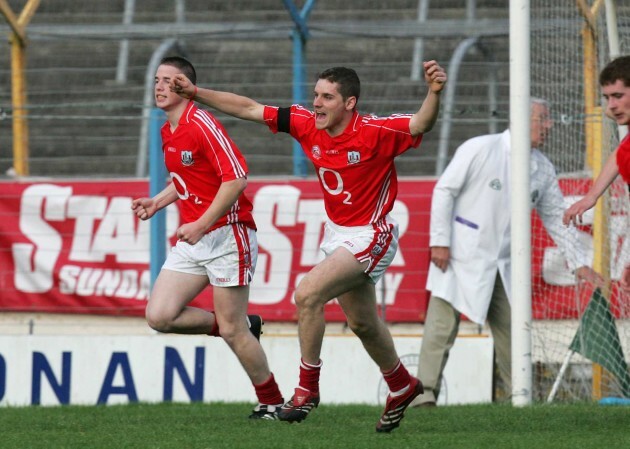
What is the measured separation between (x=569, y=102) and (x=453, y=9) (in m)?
5.16

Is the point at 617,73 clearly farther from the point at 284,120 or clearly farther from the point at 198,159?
the point at 198,159

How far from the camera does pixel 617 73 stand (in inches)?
267

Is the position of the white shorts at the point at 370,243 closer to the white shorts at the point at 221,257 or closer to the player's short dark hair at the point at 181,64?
the white shorts at the point at 221,257

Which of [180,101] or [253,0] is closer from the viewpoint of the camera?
[180,101]

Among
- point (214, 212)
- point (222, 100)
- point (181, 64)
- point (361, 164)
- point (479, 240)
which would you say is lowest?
point (479, 240)

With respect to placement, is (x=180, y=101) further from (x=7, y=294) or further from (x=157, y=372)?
(x=7, y=294)

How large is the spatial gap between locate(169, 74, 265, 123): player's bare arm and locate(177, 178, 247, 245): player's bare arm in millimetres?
371

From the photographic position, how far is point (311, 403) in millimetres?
7062

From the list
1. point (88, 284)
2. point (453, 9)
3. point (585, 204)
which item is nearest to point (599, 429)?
point (585, 204)

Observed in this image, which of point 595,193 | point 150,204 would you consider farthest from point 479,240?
point 150,204

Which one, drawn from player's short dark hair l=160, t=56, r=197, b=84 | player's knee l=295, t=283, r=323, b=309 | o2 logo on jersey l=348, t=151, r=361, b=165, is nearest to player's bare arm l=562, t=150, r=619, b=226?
o2 logo on jersey l=348, t=151, r=361, b=165

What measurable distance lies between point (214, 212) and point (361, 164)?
839 millimetres

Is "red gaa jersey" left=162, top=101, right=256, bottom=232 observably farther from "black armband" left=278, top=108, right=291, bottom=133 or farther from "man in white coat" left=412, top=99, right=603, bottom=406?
"man in white coat" left=412, top=99, right=603, bottom=406

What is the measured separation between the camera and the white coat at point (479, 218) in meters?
9.19
